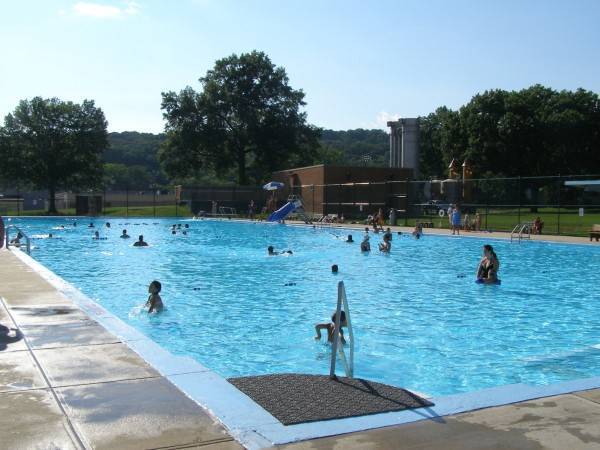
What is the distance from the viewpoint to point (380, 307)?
1258 cm

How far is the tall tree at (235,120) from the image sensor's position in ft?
216

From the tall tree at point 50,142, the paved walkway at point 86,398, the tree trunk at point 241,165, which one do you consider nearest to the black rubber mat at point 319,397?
the paved walkway at point 86,398

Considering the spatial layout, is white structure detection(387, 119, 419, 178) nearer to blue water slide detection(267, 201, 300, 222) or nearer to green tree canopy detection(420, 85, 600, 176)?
green tree canopy detection(420, 85, 600, 176)

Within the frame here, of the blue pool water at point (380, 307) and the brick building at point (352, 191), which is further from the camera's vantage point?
the brick building at point (352, 191)

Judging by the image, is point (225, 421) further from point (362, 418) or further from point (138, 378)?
point (138, 378)

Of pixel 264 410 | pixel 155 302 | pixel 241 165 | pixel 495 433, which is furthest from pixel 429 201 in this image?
pixel 495 433

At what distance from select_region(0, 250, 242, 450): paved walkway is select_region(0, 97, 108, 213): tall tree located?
5899 centimetres

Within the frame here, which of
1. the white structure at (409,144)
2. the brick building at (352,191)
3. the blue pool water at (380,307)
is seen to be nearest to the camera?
the blue pool water at (380,307)

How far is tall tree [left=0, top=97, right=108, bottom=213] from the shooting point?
202 feet

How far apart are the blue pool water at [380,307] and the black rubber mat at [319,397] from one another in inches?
96.6

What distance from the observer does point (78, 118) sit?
6406 cm

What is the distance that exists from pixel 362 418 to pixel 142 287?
11622 millimetres

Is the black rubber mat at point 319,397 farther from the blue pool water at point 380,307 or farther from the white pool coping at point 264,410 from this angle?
the blue pool water at point 380,307

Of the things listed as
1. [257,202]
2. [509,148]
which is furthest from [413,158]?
[257,202]
